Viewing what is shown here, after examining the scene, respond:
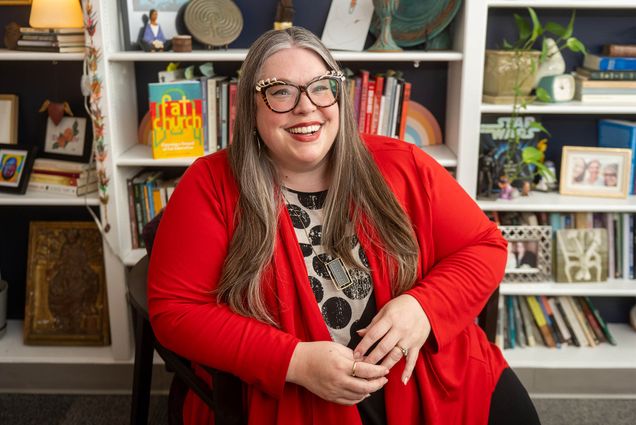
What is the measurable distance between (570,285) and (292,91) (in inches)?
59.6

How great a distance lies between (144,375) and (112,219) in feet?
2.33

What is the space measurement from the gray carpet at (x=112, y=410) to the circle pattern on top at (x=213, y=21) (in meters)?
1.36

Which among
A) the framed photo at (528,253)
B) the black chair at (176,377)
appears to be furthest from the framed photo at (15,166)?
the framed photo at (528,253)

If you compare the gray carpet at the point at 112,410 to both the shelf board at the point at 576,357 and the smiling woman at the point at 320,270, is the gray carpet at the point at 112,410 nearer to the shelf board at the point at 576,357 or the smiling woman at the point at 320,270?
the shelf board at the point at 576,357

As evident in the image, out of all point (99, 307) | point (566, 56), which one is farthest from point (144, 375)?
point (566, 56)

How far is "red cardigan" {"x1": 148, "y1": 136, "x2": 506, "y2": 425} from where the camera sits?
142cm

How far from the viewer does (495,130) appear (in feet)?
8.21

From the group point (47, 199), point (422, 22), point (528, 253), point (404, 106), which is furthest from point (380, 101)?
point (47, 199)

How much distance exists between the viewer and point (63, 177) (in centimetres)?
249

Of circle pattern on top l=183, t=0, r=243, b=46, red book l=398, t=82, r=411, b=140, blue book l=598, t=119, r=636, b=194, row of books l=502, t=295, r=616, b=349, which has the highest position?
circle pattern on top l=183, t=0, r=243, b=46

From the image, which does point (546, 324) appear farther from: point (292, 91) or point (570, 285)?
point (292, 91)

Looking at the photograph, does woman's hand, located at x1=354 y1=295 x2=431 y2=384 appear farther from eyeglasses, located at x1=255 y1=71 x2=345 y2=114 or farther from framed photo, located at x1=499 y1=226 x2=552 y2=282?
framed photo, located at x1=499 y1=226 x2=552 y2=282

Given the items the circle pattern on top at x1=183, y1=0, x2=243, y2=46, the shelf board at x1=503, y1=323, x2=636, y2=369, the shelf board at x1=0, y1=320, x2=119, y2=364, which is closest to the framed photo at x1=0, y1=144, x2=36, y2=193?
the shelf board at x1=0, y1=320, x2=119, y2=364

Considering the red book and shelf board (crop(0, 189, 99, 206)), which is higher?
the red book
